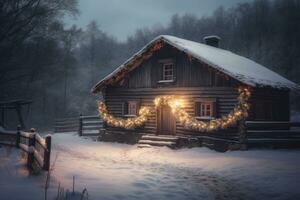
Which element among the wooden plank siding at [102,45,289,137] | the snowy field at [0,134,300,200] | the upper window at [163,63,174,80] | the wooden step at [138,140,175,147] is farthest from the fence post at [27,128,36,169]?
the upper window at [163,63,174,80]

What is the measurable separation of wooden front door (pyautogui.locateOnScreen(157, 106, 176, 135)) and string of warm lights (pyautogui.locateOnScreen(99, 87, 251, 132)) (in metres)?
0.48

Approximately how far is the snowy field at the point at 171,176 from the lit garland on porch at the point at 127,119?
16.4ft

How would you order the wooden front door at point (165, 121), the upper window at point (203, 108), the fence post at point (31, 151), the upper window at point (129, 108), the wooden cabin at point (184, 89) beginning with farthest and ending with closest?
the upper window at point (129, 108) → the wooden front door at point (165, 121) → the upper window at point (203, 108) → the wooden cabin at point (184, 89) → the fence post at point (31, 151)

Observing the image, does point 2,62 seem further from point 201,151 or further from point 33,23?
point 201,151

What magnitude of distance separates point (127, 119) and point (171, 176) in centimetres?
1098

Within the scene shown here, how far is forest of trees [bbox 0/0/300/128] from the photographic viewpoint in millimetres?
31516

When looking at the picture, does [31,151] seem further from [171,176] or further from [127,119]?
[127,119]

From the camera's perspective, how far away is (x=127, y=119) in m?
22.4

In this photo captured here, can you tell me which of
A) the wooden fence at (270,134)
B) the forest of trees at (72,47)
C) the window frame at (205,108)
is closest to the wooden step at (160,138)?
the window frame at (205,108)

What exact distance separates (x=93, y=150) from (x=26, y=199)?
432 inches

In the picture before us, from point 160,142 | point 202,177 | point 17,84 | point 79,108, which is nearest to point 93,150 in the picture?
point 160,142

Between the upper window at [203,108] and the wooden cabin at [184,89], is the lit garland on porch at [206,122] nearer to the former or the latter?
the wooden cabin at [184,89]

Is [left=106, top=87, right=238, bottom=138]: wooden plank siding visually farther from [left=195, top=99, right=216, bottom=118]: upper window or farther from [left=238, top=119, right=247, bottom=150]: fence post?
[left=238, top=119, right=247, bottom=150]: fence post

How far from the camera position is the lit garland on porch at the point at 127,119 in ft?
70.4
